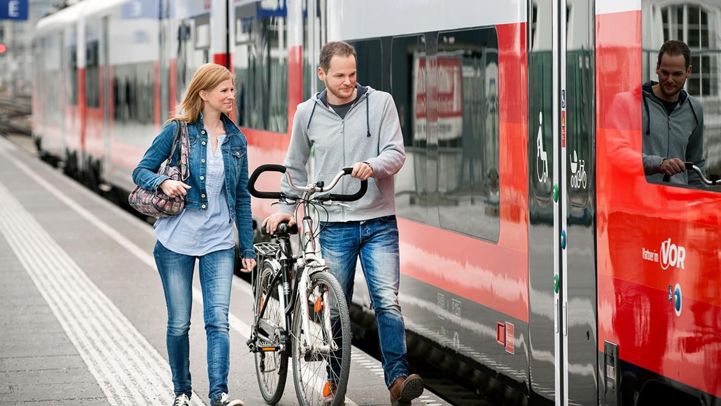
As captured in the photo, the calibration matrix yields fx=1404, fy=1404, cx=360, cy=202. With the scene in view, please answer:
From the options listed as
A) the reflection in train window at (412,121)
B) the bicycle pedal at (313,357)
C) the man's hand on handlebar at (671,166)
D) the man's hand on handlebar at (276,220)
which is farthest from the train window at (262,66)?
the man's hand on handlebar at (671,166)

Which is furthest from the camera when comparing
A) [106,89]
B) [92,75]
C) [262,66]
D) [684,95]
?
[92,75]

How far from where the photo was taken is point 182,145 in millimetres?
5984

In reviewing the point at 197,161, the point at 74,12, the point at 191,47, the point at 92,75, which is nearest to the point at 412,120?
the point at 197,161

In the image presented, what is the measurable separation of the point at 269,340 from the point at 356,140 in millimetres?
1032

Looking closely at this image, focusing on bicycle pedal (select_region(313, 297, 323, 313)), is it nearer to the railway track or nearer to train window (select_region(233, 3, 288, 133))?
train window (select_region(233, 3, 288, 133))

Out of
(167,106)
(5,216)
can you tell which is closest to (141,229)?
(167,106)

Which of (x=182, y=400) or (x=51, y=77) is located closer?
(x=182, y=400)

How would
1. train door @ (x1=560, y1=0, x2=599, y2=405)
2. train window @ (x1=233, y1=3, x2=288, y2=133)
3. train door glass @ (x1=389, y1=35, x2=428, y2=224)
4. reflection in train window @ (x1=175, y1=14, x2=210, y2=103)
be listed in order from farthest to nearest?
reflection in train window @ (x1=175, y1=14, x2=210, y2=103) → train window @ (x1=233, y1=3, x2=288, y2=133) → train door glass @ (x1=389, y1=35, x2=428, y2=224) → train door @ (x1=560, y1=0, x2=599, y2=405)

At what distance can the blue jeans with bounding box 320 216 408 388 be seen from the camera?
20.2 feet

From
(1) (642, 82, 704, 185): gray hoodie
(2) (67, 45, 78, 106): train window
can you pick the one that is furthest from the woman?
(2) (67, 45, 78, 106): train window

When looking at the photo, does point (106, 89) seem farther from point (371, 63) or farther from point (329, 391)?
point (329, 391)

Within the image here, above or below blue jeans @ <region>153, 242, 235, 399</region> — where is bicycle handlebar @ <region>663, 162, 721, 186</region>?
above

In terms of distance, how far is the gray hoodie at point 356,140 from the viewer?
620 centimetres

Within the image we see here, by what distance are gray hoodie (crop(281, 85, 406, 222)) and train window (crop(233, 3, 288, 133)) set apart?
4186 millimetres
